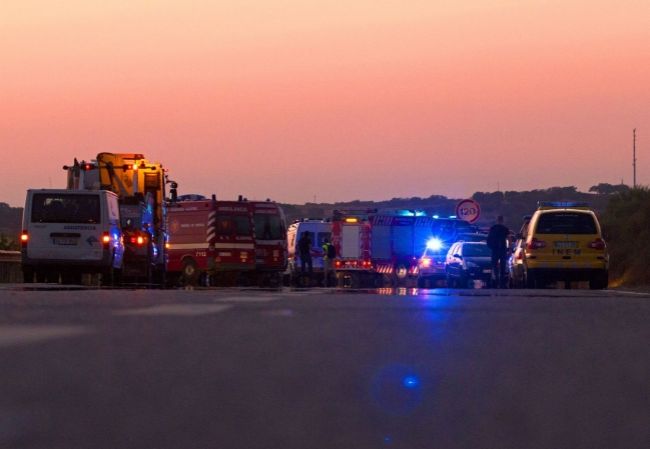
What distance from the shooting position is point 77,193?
3180cm

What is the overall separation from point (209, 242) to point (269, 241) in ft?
9.17

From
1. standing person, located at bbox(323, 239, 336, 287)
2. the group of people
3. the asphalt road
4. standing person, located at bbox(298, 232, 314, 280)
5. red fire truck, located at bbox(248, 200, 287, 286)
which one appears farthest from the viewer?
standing person, located at bbox(298, 232, 314, 280)

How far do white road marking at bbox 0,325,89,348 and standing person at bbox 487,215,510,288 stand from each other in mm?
24671

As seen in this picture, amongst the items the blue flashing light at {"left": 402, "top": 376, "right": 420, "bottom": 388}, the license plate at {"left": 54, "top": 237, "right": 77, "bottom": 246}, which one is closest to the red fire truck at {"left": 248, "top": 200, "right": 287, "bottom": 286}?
the license plate at {"left": 54, "top": 237, "right": 77, "bottom": 246}

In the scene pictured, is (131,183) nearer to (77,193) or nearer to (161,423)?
(77,193)

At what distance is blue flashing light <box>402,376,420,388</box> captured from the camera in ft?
22.2

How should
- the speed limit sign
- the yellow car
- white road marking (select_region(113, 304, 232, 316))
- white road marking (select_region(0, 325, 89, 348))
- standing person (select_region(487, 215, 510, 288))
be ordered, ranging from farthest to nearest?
1. the speed limit sign
2. standing person (select_region(487, 215, 510, 288))
3. the yellow car
4. white road marking (select_region(113, 304, 232, 316))
5. white road marking (select_region(0, 325, 89, 348))

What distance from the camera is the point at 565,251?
103 feet

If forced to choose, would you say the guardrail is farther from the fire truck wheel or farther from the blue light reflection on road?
the blue light reflection on road

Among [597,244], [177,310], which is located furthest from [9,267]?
[177,310]

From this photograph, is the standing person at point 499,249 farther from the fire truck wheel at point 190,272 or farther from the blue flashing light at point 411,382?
the blue flashing light at point 411,382

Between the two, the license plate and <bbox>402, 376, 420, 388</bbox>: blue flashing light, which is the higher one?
the license plate

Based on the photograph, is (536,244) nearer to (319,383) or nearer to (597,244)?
(597,244)

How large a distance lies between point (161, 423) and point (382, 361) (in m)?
3.08
